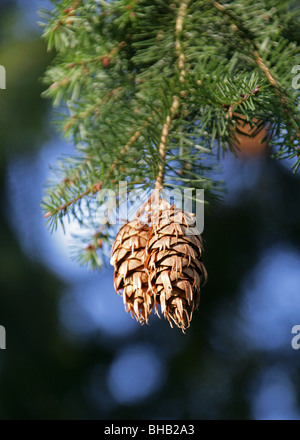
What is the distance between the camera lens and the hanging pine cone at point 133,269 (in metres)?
0.58

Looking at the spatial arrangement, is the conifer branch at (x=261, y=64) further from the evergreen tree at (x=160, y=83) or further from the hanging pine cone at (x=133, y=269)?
the hanging pine cone at (x=133, y=269)

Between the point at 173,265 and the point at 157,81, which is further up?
the point at 157,81

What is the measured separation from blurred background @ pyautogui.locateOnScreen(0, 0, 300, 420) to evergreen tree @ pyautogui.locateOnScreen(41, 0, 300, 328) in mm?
471

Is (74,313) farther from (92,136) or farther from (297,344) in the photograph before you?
(92,136)

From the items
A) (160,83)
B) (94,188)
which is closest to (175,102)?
(160,83)

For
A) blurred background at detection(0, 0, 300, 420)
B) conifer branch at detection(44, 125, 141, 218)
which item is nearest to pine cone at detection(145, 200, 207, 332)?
conifer branch at detection(44, 125, 141, 218)

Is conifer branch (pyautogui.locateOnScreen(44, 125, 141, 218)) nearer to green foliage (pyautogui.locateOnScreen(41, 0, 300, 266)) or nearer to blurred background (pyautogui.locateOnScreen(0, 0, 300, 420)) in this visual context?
green foliage (pyautogui.locateOnScreen(41, 0, 300, 266))

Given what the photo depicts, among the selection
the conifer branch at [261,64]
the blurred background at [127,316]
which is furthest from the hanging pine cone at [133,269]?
the blurred background at [127,316]

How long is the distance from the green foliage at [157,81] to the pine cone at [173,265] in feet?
0.18

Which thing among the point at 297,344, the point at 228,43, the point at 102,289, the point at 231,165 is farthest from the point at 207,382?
the point at 228,43

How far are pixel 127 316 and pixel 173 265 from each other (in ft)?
2.56

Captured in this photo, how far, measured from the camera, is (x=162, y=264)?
21.7 inches

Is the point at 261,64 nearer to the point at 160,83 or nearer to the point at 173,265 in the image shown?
the point at 160,83

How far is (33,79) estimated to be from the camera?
123cm
